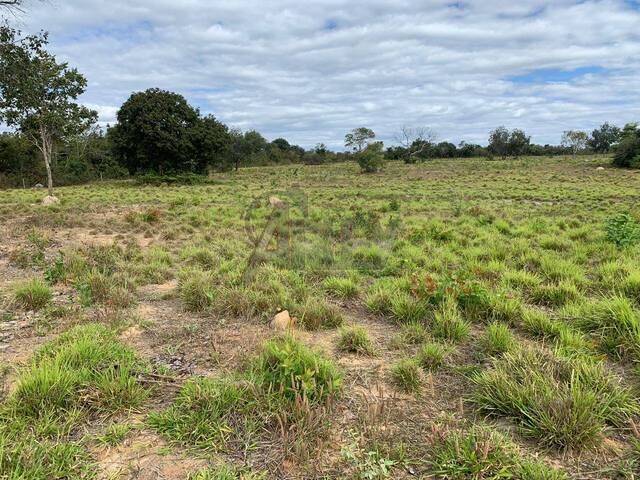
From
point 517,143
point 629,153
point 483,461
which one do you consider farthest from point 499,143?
point 483,461

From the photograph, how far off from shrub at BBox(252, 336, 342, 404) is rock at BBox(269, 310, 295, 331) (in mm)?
732

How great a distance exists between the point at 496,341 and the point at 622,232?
17.6 feet

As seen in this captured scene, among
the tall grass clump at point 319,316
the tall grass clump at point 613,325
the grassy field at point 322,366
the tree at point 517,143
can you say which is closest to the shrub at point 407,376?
the grassy field at point 322,366

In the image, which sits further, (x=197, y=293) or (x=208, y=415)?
(x=197, y=293)

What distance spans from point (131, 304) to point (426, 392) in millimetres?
3307

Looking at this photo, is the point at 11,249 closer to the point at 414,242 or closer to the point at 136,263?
the point at 136,263

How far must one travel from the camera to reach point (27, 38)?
14250mm

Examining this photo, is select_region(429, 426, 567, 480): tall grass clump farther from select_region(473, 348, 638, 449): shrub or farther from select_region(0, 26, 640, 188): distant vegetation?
select_region(0, 26, 640, 188): distant vegetation

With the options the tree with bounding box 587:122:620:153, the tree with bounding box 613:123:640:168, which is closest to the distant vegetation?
the tree with bounding box 613:123:640:168

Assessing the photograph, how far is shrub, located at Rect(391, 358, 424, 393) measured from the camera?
2.93 m

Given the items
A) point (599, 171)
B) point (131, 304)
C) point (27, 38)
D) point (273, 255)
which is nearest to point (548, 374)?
point (131, 304)

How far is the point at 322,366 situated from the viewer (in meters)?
2.88

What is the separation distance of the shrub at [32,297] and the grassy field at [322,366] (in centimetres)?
2

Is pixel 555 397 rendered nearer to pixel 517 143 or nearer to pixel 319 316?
pixel 319 316
